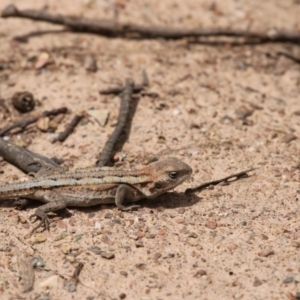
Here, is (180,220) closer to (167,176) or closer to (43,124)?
(167,176)

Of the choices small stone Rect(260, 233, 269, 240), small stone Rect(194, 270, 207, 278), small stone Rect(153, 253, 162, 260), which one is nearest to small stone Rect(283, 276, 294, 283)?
small stone Rect(260, 233, 269, 240)

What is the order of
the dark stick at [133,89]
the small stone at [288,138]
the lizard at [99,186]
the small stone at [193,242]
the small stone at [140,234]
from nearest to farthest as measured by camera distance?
1. the small stone at [193,242]
2. the small stone at [140,234]
3. the lizard at [99,186]
4. the small stone at [288,138]
5. the dark stick at [133,89]

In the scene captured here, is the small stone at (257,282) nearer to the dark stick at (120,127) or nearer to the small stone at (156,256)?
the small stone at (156,256)

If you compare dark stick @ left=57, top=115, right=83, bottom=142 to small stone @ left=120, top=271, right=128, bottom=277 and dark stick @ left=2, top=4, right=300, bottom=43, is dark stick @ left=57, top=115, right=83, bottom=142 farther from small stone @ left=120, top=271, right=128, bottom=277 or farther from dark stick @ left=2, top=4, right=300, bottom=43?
small stone @ left=120, top=271, right=128, bottom=277

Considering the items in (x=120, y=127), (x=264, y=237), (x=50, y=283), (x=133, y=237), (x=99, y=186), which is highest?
(x=120, y=127)

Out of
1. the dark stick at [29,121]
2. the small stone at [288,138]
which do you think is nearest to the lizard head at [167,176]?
the small stone at [288,138]

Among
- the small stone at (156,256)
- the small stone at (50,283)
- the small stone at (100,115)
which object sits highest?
the small stone at (100,115)

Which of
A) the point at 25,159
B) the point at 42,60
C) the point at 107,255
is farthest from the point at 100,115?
the point at 107,255
